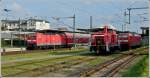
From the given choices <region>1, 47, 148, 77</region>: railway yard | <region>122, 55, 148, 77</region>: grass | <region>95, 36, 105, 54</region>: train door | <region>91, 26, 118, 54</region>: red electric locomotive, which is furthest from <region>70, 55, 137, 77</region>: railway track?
<region>95, 36, 105, 54</region>: train door

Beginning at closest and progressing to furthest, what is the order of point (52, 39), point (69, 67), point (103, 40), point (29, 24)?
point (69, 67) < point (103, 40) < point (52, 39) < point (29, 24)

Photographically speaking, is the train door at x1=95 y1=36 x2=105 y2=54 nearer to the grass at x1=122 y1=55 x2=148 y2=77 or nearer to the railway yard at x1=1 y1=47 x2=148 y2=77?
the railway yard at x1=1 y1=47 x2=148 y2=77

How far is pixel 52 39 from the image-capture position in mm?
55719

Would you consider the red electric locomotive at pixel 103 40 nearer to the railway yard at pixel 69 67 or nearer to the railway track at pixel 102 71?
the railway yard at pixel 69 67

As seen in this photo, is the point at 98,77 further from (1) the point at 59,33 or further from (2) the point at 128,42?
(1) the point at 59,33

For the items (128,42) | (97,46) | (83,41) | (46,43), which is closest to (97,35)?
(97,46)

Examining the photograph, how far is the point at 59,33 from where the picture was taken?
5869 cm

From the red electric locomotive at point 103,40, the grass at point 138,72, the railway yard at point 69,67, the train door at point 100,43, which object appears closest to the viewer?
the grass at point 138,72

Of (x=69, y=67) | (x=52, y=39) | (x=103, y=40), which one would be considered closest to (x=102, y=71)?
(x=69, y=67)

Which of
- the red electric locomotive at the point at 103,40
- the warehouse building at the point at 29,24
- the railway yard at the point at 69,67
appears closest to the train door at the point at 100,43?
the red electric locomotive at the point at 103,40

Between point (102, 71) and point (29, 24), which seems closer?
point (102, 71)

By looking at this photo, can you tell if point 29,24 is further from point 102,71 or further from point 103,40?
point 102,71

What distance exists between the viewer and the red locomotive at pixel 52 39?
5256cm

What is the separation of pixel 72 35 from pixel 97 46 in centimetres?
2847
